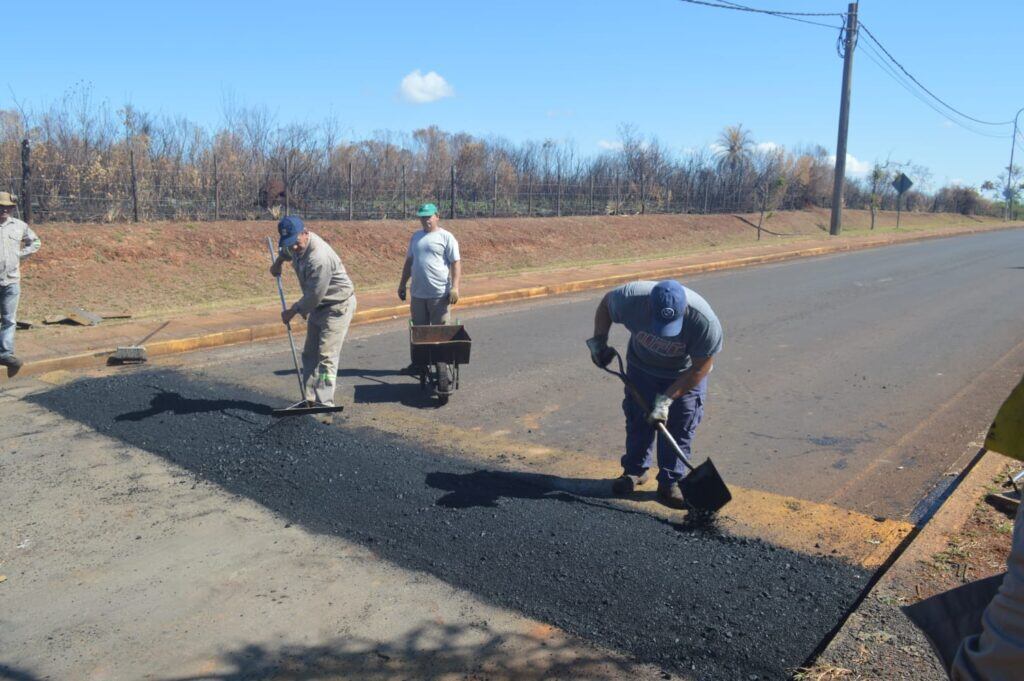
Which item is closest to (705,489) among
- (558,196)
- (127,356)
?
(127,356)

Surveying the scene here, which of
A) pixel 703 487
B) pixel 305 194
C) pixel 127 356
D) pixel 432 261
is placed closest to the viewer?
pixel 703 487

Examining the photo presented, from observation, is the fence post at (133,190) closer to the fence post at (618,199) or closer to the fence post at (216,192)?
the fence post at (216,192)

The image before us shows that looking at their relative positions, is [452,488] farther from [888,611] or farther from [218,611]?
[888,611]

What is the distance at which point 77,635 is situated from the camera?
3781 millimetres

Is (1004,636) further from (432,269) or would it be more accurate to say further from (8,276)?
(8,276)

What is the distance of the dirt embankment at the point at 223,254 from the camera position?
533 inches

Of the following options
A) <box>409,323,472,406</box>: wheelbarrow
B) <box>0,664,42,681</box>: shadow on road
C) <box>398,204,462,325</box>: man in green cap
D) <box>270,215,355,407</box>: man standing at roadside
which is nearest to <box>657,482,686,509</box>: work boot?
<box>409,323,472,406</box>: wheelbarrow

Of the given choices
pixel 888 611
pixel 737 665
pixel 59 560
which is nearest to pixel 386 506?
pixel 59 560

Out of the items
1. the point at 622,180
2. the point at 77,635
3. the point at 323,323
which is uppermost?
the point at 622,180

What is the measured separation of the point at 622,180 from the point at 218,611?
3121 centimetres

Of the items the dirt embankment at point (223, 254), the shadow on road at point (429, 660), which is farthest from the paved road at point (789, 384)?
the dirt embankment at point (223, 254)

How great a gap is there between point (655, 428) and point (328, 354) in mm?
3189

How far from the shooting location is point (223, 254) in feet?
53.6

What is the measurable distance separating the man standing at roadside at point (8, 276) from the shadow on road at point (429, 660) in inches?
258
